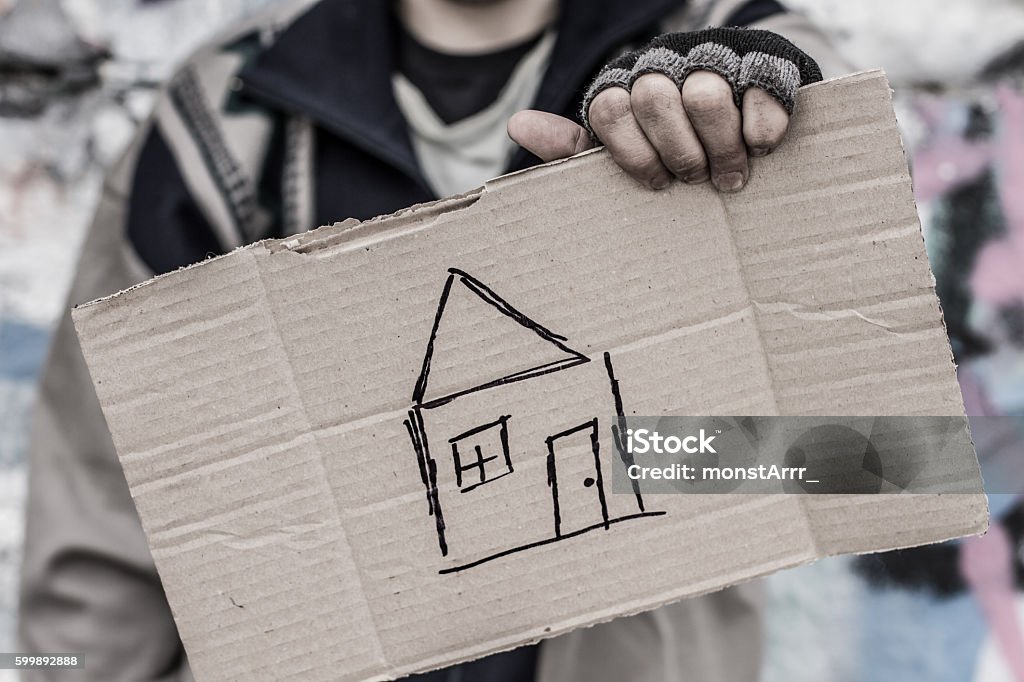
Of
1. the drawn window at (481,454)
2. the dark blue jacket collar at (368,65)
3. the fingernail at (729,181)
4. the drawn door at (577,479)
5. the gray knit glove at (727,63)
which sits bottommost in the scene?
the drawn door at (577,479)

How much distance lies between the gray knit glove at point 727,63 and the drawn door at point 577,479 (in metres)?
0.22

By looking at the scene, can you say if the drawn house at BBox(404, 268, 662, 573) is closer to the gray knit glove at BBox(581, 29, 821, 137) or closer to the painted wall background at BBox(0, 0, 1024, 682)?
the gray knit glove at BBox(581, 29, 821, 137)

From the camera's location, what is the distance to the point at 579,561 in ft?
1.98

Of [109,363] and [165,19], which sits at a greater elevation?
[165,19]

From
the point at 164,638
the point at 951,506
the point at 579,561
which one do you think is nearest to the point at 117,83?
the point at 164,638

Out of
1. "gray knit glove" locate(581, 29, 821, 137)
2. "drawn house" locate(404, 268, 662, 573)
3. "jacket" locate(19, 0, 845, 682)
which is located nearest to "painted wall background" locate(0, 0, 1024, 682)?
"jacket" locate(19, 0, 845, 682)

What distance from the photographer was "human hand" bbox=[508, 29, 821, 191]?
0.53 metres

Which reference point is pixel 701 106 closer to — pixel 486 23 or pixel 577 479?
pixel 577 479

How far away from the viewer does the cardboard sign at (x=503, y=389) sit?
0.56 m

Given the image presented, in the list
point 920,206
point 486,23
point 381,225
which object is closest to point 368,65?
point 486,23

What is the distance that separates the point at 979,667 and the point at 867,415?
42.0 inches

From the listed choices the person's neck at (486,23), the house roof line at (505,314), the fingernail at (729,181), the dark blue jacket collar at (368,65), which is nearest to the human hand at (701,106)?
the fingernail at (729,181)

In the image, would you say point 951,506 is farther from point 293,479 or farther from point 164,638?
point 164,638

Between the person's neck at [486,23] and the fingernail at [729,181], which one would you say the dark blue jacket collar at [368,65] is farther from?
the fingernail at [729,181]
